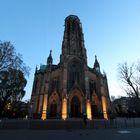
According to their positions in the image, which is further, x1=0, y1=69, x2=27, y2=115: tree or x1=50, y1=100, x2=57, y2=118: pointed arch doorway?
x1=50, y1=100, x2=57, y2=118: pointed arch doorway

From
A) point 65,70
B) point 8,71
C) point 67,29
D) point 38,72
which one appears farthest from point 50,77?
point 67,29

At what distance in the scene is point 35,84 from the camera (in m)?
36.8

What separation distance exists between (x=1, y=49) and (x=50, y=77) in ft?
48.3

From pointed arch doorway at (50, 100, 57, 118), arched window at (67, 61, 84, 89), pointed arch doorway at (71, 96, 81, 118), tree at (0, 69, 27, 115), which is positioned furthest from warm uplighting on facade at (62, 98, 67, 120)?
tree at (0, 69, 27, 115)

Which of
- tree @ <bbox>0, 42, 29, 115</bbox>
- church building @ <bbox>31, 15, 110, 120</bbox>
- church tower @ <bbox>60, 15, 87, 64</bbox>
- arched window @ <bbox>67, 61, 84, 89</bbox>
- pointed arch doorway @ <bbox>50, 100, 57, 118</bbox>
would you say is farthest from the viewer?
church tower @ <bbox>60, 15, 87, 64</bbox>

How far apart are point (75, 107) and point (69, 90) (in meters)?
4.02

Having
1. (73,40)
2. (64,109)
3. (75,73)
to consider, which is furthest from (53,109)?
(73,40)

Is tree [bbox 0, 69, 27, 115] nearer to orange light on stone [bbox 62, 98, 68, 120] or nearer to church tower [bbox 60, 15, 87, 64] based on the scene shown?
orange light on stone [bbox 62, 98, 68, 120]

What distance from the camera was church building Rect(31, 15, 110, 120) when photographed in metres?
29.3

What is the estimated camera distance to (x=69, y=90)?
102 ft

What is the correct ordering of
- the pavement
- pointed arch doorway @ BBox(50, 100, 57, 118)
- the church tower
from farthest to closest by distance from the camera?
the church tower
pointed arch doorway @ BBox(50, 100, 57, 118)
the pavement

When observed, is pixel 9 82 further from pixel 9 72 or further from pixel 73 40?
pixel 73 40

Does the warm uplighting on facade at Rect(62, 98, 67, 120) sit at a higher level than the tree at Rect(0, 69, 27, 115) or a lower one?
lower

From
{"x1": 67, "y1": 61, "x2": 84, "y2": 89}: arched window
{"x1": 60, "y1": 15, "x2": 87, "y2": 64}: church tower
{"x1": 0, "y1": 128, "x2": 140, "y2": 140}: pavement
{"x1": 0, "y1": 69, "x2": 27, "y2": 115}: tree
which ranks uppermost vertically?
{"x1": 60, "y1": 15, "x2": 87, "y2": 64}: church tower
